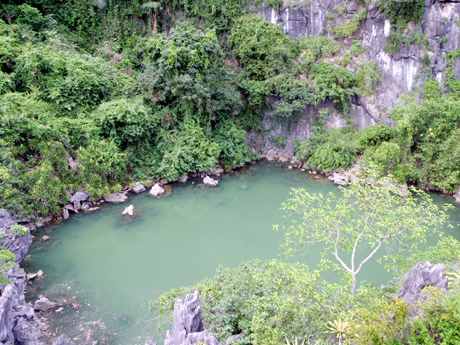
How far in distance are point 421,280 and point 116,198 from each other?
1224 cm

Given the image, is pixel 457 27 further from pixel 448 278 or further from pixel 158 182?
pixel 158 182

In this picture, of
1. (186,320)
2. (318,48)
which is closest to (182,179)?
(186,320)

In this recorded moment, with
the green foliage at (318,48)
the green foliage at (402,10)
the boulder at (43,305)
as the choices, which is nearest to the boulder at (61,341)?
the boulder at (43,305)

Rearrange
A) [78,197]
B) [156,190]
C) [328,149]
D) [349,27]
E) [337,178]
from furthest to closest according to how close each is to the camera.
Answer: [349,27] < [328,149] < [337,178] < [156,190] < [78,197]

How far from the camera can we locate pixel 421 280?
4.93 m

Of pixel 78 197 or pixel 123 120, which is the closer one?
pixel 78 197

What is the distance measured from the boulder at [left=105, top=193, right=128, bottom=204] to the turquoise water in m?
0.36

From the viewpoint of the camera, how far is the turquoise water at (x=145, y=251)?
27.0ft

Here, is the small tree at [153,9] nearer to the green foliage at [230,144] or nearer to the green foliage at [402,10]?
the green foliage at [230,144]

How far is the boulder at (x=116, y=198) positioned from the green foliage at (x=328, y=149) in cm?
1026

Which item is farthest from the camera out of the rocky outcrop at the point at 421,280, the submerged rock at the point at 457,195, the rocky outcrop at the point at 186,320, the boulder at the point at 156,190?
the boulder at the point at 156,190

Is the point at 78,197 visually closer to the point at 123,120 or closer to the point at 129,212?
the point at 129,212

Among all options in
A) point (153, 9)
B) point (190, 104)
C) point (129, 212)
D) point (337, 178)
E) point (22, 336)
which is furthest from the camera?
point (153, 9)

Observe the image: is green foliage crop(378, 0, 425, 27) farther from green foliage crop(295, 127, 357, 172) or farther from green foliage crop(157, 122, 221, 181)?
green foliage crop(157, 122, 221, 181)
